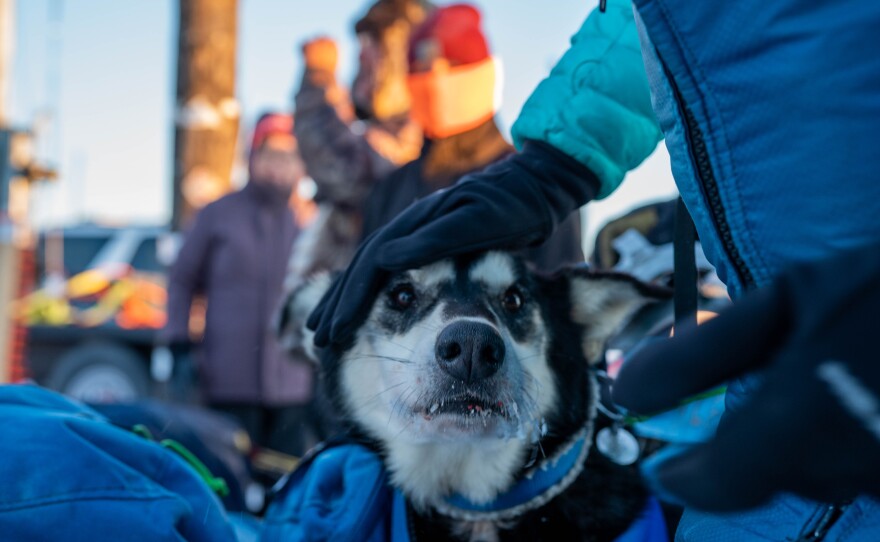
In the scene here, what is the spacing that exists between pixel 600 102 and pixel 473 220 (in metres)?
0.37

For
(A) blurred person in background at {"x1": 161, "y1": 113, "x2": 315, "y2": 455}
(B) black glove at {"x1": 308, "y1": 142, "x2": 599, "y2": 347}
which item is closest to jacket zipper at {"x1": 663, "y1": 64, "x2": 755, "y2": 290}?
(B) black glove at {"x1": 308, "y1": 142, "x2": 599, "y2": 347}

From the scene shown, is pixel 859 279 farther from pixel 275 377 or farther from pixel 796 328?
pixel 275 377

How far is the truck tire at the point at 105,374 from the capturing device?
6301 millimetres

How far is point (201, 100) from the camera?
19.5ft

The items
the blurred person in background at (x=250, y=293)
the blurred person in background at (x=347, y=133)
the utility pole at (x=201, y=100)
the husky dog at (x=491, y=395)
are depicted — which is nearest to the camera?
the husky dog at (x=491, y=395)

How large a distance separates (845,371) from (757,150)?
35 cm

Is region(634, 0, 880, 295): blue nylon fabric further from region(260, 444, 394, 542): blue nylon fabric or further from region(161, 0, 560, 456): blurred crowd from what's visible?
region(161, 0, 560, 456): blurred crowd

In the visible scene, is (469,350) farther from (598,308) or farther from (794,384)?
(794,384)

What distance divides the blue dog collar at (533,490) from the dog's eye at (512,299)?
13.6 inches

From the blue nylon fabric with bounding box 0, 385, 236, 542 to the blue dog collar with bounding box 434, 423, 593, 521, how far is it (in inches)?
18.3

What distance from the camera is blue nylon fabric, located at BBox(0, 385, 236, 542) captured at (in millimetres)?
1146

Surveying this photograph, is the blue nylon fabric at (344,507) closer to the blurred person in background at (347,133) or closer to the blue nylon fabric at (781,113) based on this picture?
the blue nylon fabric at (781,113)

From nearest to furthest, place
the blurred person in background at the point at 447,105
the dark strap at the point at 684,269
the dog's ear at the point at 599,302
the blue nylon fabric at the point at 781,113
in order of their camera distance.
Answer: the blue nylon fabric at the point at 781,113
the dark strap at the point at 684,269
the dog's ear at the point at 599,302
the blurred person in background at the point at 447,105

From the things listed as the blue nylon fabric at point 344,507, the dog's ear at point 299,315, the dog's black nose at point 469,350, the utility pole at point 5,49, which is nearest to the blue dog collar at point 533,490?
the blue nylon fabric at point 344,507
